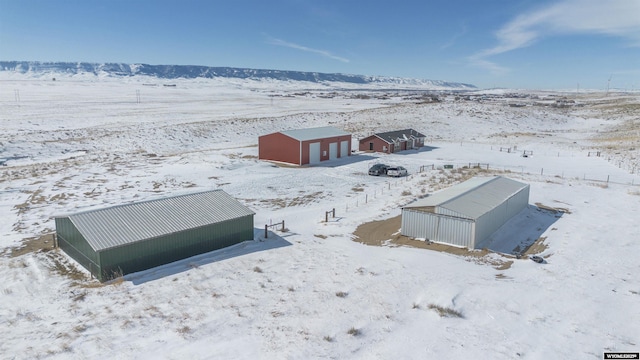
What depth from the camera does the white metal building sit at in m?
23.9

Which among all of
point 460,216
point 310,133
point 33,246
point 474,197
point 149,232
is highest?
point 310,133

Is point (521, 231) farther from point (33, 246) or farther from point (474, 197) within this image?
point (33, 246)

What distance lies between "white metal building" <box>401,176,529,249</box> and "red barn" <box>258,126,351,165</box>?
70.8 ft

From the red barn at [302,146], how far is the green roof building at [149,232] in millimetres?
23057

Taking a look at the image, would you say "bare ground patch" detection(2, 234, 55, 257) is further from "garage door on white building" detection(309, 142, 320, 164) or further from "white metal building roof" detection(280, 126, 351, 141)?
"garage door on white building" detection(309, 142, 320, 164)

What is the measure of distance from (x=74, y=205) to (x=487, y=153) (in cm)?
4810

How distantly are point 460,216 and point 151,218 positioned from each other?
16053 millimetres

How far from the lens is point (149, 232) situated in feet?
67.1

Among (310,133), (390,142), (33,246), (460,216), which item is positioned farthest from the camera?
(390,142)

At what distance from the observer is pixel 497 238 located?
84.5 feet

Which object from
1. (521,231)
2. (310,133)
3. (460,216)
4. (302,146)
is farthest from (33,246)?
(310,133)

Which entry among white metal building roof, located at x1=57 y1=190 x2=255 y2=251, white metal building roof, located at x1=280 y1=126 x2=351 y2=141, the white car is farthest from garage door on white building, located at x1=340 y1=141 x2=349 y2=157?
white metal building roof, located at x1=57 y1=190 x2=255 y2=251

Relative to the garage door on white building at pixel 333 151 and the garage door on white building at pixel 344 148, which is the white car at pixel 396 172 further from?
the garage door on white building at pixel 344 148

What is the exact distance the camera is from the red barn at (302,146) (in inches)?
1861
